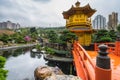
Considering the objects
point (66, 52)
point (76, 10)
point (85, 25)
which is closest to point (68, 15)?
point (76, 10)

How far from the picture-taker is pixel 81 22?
15273 mm

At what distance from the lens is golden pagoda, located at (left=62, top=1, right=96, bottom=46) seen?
1451 centimetres

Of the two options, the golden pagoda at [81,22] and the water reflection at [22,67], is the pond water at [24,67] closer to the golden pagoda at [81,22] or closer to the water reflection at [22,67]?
the water reflection at [22,67]

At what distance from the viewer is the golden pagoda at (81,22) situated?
47.6 feet

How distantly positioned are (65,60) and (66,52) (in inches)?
67.7

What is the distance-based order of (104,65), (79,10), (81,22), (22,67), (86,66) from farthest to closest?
(22,67) < (79,10) < (81,22) < (86,66) < (104,65)

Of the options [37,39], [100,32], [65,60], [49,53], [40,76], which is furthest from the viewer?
[37,39]

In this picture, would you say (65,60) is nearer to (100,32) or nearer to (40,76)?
(100,32)

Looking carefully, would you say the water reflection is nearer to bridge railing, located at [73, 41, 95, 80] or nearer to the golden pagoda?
the golden pagoda

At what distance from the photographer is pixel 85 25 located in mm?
15016

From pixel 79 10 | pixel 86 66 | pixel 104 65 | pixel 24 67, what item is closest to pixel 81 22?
pixel 79 10

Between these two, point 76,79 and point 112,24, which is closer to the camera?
point 76,79

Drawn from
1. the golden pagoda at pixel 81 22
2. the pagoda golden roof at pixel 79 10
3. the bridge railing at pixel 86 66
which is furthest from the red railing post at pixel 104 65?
the pagoda golden roof at pixel 79 10

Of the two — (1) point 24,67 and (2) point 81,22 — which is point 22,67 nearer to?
(1) point 24,67
